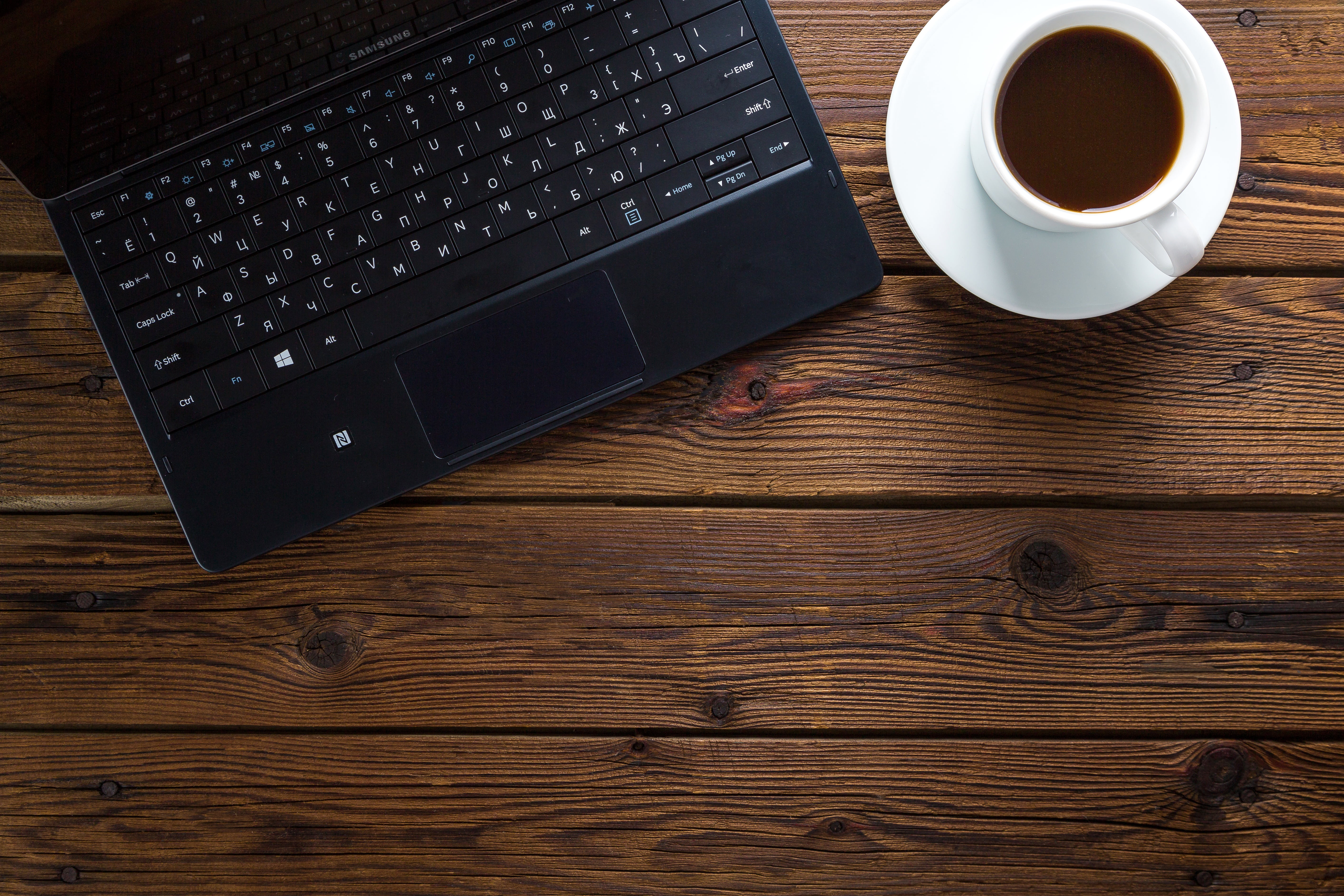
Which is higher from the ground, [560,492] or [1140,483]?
[560,492]

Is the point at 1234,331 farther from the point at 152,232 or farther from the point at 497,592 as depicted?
the point at 152,232

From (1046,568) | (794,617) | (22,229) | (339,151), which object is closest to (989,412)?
(1046,568)

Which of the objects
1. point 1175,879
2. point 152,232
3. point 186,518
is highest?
point 152,232

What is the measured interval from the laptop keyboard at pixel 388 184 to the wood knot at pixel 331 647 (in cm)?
22

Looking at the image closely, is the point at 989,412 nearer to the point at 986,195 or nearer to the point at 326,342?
the point at 986,195

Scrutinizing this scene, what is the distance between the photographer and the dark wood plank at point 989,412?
29.6 inches

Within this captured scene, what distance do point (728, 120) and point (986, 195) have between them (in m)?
0.21

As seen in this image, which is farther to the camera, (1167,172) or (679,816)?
(679,816)

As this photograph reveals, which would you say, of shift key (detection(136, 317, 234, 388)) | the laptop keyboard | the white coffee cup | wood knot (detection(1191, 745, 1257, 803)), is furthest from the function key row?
wood knot (detection(1191, 745, 1257, 803))

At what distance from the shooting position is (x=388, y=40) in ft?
2.18

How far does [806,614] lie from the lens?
2.48 ft

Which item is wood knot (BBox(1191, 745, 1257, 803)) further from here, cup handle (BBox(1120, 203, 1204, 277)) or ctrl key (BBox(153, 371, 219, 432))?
ctrl key (BBox(153, 371, 219, 432))

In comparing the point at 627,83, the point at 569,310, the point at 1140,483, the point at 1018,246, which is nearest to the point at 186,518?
the point at 569,310

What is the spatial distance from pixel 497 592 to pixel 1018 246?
1.72ft
